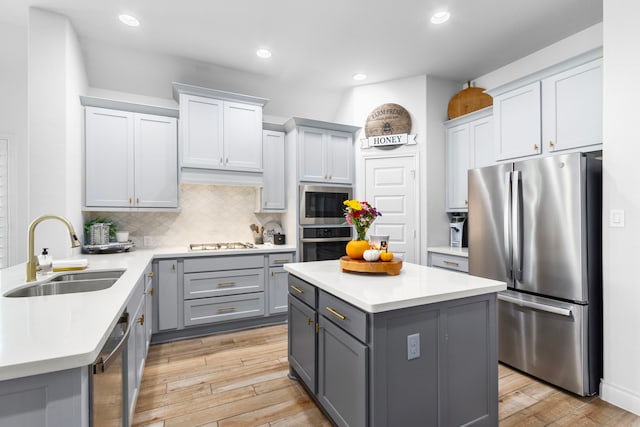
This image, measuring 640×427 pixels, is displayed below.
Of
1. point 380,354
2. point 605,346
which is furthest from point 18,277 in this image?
point 605,346

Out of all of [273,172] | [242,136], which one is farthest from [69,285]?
[273,172]

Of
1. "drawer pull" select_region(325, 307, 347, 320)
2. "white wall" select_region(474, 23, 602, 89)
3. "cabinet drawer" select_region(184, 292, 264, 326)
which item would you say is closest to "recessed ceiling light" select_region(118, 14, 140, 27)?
"cabinet drawer" select_region(184, 292, 264, 326)

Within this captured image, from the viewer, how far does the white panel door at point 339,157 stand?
4023 mm

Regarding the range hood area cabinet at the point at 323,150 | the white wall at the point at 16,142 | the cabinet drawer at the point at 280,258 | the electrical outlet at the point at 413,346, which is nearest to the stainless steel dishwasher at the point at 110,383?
the electrical outlet at the point at 413,346

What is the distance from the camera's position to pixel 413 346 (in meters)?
1.51

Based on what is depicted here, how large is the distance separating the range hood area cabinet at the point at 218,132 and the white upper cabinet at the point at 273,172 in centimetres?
18

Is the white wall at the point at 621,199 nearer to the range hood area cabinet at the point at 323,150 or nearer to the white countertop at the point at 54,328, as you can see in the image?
the range hood area cabinet at the point at 323,150

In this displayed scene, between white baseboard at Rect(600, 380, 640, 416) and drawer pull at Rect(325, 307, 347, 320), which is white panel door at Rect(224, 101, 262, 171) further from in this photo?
white baseboard at Rect(600, 380, 640, 416)

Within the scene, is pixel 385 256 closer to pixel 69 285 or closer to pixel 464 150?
pixel 69 285

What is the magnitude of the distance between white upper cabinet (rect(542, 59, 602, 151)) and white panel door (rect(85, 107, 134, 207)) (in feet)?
13.3

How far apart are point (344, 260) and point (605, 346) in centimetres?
188

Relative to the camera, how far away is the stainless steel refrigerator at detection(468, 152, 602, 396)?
2139 millimetres

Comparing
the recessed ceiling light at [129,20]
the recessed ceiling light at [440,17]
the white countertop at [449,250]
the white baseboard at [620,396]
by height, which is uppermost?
the recessed ceiling light at [440,17]

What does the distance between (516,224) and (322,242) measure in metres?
2.12
